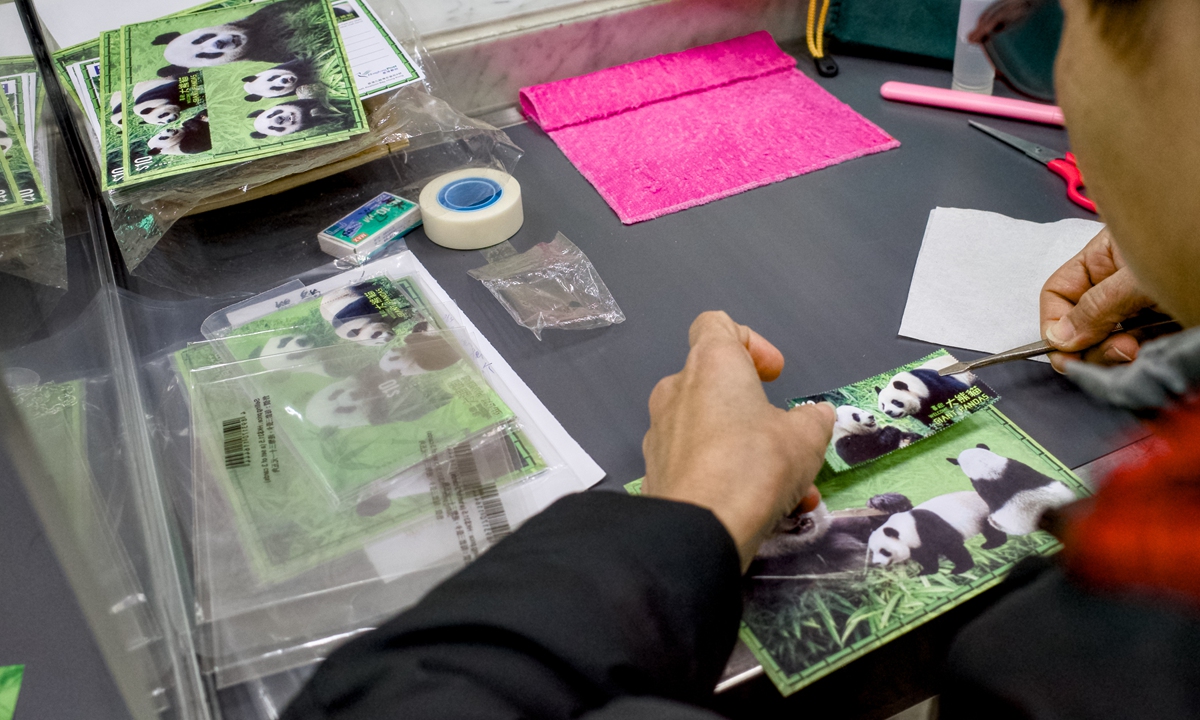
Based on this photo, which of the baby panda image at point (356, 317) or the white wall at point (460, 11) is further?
the white wall at point (460, 11)

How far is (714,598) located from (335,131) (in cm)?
65

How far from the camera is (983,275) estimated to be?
2.81 ft

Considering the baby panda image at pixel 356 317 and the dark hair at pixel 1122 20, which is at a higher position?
the dark hair at pixel 1122 20

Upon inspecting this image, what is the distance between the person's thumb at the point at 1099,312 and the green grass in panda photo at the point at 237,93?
0.73 m

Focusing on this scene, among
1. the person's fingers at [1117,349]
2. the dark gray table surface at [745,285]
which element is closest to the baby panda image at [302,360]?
the dark gray table surface at [745,285]

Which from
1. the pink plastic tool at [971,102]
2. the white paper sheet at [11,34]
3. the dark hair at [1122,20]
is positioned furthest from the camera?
the pink plastic tool at [971,102]

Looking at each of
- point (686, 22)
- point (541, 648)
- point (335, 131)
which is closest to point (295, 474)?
point (541, 648)

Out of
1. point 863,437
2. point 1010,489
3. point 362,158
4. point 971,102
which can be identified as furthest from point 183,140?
point 971,102

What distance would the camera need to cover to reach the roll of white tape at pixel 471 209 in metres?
0.91

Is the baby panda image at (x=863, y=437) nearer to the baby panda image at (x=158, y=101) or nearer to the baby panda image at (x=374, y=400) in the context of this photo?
the baby panda image at (x=374, y=400)

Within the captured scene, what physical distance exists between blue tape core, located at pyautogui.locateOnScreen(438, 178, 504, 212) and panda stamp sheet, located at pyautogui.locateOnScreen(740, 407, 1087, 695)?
51 centimetres

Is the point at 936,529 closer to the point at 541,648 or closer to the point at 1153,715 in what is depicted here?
the point at 1153,715

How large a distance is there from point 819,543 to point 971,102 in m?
0.79

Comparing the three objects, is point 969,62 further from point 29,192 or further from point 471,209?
point 29,192
